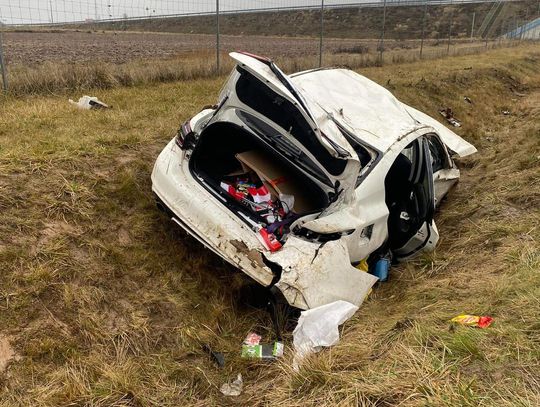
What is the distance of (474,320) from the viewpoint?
2.87m

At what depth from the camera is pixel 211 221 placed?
11.2 feet

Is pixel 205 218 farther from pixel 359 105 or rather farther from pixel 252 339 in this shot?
pixel 359 105

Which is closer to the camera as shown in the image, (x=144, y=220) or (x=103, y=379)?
(x=103, y=379)

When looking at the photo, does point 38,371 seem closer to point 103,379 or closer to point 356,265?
point 103,379

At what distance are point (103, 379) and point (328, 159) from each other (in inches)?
84.1

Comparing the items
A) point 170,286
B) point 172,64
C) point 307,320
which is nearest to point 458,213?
point 307,320

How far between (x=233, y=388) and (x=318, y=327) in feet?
2.29

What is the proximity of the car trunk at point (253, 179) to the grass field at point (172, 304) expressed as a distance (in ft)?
2.10

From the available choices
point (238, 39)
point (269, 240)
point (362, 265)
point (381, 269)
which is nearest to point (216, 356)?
point (269, 240)

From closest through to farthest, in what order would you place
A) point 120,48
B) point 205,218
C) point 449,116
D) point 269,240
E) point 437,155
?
point 269,240 < point 205,218 < point 437,155 < point 449,116 < point 120,48

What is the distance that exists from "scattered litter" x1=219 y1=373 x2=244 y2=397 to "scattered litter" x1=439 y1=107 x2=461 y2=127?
8.88 metres

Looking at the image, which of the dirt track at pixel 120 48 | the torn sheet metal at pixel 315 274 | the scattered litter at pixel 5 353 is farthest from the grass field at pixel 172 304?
the dirt track at pixel 120 48

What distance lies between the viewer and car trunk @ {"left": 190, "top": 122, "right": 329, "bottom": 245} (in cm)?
358

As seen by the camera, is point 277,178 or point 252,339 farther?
point 277,178
